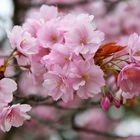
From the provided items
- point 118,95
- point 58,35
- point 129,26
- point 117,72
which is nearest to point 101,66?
point 117,72

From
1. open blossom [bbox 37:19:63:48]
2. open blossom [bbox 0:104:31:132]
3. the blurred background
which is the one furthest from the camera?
the blurred background

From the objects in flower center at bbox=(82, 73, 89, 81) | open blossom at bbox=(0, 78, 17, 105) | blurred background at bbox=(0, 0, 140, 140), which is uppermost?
flower center at bbox=(82, 73, 89, 81)

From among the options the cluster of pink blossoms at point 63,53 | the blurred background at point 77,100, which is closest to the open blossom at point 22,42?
the cluster of pink blossoms at point 63,53

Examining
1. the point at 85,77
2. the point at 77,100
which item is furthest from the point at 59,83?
the point at 77,100

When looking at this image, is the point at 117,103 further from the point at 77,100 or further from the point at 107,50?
the point at 77,100

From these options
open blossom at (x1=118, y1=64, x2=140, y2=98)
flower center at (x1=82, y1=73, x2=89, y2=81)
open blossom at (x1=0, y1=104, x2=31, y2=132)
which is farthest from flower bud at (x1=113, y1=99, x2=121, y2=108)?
open blossom at (x1=0, y1=104, x2=31, y2=132)

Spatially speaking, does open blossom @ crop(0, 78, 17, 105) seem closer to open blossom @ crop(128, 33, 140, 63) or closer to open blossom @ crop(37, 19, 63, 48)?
open blossom @ crop(37, 19, 63, 48)
